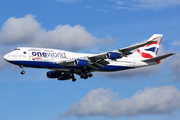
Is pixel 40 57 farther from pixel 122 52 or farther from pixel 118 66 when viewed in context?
pixel 118 66

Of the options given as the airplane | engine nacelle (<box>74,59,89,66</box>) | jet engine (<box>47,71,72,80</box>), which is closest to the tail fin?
the airplane

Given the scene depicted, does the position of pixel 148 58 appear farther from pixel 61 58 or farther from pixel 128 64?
pixel 61 58

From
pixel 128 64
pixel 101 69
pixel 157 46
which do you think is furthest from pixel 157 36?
pixel 101 69

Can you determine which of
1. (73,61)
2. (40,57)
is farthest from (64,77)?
(40,57)

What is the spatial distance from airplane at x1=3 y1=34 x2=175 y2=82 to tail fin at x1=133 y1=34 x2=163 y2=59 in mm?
1689

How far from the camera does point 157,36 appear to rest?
83.2 meters

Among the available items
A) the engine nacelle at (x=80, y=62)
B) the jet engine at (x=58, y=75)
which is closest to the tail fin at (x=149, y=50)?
the jet engine at (x=58, y=75)

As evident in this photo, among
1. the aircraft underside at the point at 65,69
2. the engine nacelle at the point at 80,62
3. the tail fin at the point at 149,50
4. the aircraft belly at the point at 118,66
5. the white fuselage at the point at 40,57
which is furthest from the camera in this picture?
the tail fin at the point at 149,50

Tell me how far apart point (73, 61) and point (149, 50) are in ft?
64.7

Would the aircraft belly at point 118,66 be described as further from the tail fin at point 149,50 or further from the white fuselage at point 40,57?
the white fuselage at point 40,57

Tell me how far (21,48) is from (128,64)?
21761 mm

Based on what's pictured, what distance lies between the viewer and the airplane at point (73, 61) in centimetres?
6844

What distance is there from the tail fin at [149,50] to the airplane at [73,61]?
1689 millimetres

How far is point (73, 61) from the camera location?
70188 millimetres
